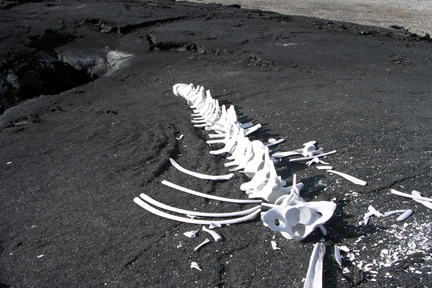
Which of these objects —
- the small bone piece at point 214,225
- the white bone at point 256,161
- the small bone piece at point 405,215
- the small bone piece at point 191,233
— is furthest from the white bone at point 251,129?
the small bone piece at point 405,215

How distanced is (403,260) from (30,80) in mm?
8114

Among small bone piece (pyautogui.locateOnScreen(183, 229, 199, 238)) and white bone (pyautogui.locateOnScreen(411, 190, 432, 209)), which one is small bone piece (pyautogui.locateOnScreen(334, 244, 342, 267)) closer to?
white bone (pyautogui.locateOnScreen(411, 190, 432, 209))

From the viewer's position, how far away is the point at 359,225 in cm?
289

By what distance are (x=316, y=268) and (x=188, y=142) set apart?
265cm

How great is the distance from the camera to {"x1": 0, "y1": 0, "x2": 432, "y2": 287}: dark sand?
2658mm

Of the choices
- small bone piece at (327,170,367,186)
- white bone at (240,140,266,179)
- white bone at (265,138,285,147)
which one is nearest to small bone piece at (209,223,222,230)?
white bone at (240,140,266,179)

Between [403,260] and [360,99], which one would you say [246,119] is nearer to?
[360,99]

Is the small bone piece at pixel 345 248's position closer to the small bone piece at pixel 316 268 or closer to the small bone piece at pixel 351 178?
the small bone piece at pixel 316 268

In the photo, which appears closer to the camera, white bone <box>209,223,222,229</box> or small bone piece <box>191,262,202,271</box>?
small bone piece <box>191,262,202,271</box>

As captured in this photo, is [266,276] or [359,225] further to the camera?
[359,225]

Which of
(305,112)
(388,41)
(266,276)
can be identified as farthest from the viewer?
(388,41)

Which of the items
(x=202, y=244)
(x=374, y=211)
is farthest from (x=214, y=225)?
(x=374, y=211)

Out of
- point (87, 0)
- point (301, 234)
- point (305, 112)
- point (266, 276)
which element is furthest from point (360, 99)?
point (87, 0)

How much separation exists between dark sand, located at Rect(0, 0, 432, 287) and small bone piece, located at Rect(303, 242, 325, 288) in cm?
6
